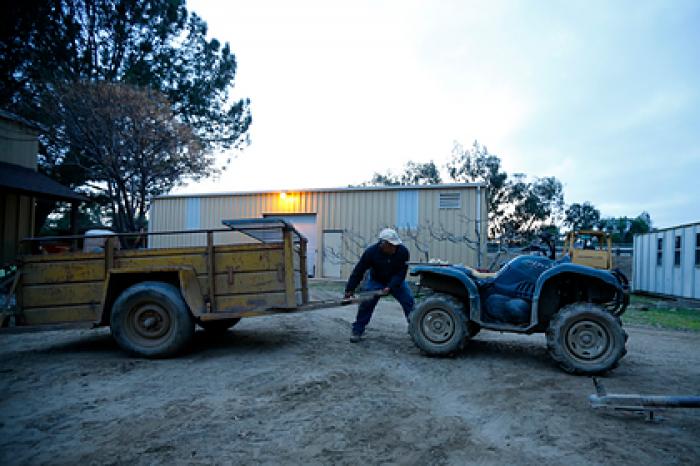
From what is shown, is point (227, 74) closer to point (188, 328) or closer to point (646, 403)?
point (188, 328)

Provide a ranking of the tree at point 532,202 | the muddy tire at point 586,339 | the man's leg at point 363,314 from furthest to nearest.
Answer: the tree at point 532,202 < the man's leg at point 363,314 < the muddy tire at point 586,339

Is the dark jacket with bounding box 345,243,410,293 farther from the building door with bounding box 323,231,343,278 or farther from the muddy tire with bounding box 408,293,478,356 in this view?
the building door with bounding box 323,231,343,278

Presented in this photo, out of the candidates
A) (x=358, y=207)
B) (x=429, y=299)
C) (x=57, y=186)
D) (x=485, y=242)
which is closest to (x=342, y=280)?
(x=358, y=207)

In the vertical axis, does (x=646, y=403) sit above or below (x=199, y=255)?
below

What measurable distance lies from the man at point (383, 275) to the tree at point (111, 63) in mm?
11557

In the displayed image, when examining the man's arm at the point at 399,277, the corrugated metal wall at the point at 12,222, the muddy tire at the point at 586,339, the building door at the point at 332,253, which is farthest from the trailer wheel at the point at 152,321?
the building door at the point at 332,253

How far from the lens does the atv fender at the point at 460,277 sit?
16.7 ft

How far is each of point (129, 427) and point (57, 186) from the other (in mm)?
12367

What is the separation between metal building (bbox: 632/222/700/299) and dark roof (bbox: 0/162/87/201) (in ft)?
63.1

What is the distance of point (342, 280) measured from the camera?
56.5 ft

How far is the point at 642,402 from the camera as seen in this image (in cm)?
321

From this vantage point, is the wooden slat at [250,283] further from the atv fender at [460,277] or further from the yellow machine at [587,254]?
the yellow machine at [587,254]

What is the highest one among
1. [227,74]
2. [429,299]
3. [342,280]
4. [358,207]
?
[227,74]

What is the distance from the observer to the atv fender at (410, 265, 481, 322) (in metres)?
5.09
